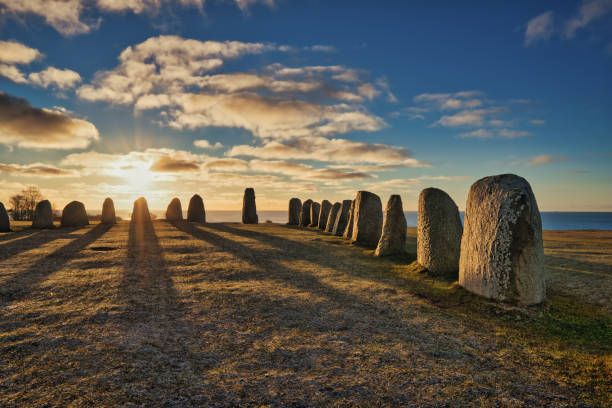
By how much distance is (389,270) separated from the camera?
1045cm

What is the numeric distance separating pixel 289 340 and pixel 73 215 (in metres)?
24.2

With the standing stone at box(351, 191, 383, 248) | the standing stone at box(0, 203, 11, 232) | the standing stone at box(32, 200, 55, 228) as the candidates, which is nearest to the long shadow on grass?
the standing stone at box(0, 203, 11, 232)

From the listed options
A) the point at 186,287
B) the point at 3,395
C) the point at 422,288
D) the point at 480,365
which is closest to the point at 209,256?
the point at 186,287

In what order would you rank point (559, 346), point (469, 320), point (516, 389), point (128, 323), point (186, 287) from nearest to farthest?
point (516, 389) < point (559, 346) < point (128, 323) < point (469, 320) < point (186, 287)

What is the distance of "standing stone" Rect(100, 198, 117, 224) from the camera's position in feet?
84.2

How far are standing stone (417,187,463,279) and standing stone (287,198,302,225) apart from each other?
Answer: 20421 millimetres

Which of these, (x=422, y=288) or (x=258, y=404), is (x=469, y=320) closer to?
(x=422, y=288)

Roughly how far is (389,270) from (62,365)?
8613 millimetres

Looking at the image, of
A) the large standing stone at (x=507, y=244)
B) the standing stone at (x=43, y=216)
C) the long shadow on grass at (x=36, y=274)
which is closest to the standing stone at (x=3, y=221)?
the standing stone at (x=43, y=216)

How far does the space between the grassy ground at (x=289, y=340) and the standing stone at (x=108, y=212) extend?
676 inches

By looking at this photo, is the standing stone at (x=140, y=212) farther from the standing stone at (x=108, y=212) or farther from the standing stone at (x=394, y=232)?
the standing stone at (x=394, y=232)

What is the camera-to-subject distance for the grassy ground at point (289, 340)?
369 cm

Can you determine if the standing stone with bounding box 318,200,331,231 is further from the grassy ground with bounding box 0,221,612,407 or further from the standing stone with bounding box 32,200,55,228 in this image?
the standing stone with bounding box 32,200,55,228

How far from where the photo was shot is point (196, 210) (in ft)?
95.5
